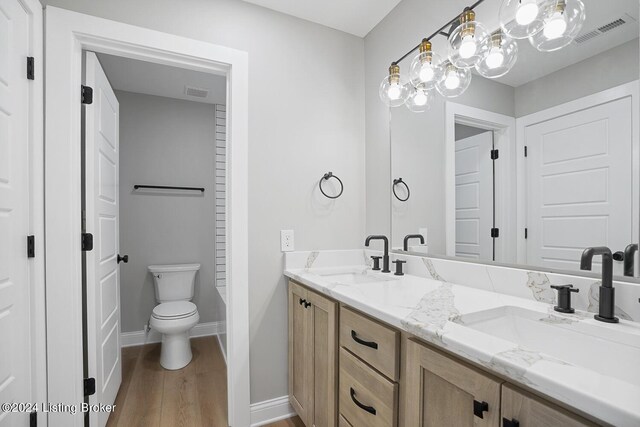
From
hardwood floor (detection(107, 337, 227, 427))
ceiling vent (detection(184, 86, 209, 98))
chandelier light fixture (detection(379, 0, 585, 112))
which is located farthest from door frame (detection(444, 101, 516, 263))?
ceiling vent (detection(184, 86, 209, 98))

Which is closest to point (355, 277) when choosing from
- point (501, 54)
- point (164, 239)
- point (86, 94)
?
point (501, 54)

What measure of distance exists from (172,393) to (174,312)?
0.59 m

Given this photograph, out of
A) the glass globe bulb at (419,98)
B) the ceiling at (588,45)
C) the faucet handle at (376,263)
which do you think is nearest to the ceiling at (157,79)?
the glass globe bulb at (419,98)

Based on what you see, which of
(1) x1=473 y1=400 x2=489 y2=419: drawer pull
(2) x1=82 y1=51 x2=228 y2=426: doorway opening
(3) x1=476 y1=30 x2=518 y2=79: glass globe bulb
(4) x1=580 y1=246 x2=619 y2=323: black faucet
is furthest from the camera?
(2) x1=82 y1=51 x2=228 y2=426: doorway opening

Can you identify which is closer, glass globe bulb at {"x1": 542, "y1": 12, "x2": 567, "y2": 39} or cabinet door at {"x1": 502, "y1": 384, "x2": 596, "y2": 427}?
cabinet door at {"x1": 502, "y1": 384, "x2": 596, "y2": 427}

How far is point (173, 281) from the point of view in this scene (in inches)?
115

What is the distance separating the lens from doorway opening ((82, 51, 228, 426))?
199cm

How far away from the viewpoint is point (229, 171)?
5.77 ft

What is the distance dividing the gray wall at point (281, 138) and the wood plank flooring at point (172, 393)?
42 centimetres

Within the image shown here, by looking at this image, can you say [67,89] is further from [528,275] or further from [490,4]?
[528,275]

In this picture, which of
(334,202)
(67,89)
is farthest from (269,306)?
(67,89)

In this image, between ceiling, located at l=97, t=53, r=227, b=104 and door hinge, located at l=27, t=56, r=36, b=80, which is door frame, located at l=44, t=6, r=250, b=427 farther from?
ceiling, located at l=97, t=53, r=227, b=104

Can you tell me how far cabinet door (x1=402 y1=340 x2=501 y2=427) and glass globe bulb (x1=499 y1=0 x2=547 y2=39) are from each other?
3.84 feet

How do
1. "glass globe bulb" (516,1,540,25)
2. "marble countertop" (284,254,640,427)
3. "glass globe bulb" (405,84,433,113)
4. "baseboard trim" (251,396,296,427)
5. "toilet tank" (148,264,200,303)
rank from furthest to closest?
"toilet tank" (148,264,200,303) < "baseboard trim" (251,396,296,427) < "glass globe bulb" (405,84,433,113) < "glass globe bulb" (516,1,540,25) < "marble countertop" (284,254,640,427)
